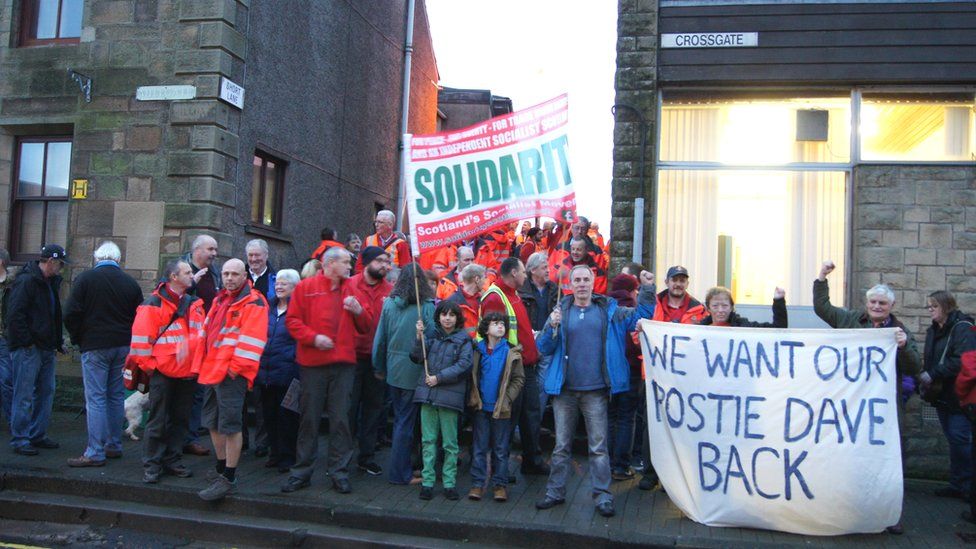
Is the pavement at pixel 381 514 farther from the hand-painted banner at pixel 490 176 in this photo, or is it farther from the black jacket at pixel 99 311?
the hand-painted banner at pixel 490 176

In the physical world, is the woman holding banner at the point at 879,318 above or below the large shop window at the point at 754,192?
below

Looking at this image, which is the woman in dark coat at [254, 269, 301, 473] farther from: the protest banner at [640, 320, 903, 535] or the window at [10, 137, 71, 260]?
the window at [10, 137, 71, 260]

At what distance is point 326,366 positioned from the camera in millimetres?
6949

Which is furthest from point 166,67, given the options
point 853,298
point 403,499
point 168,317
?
point 853,298

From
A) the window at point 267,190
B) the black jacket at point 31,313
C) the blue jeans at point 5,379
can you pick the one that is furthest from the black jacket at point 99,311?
the window at point 267,190

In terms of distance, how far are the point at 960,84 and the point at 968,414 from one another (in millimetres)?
4491

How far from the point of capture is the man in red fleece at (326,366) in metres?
6.91

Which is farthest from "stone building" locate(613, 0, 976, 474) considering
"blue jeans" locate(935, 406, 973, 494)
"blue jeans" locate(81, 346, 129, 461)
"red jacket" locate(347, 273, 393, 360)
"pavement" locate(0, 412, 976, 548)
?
"blue jeans" locate(81, 346, 129, 461)

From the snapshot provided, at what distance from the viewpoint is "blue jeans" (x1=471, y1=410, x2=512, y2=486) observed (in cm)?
A: 697

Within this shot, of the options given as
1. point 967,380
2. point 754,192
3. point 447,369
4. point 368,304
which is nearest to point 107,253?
point 368,304

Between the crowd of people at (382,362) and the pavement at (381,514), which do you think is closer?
the pavement at (381,514)

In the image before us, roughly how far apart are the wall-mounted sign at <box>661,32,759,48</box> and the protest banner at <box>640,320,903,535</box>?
14.8 ft

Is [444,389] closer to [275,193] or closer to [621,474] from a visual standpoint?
[621,474]

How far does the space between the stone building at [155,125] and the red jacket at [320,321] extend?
3.77 metres
